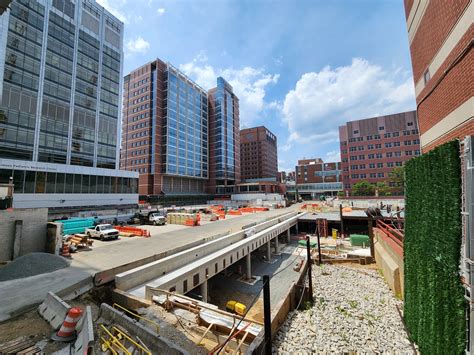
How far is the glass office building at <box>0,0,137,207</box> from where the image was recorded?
117ft

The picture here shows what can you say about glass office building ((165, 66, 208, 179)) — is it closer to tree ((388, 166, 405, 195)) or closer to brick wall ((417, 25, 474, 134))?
tree ((388, 166, 405, 195))

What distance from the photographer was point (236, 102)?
373 ft

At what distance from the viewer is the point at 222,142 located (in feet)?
322

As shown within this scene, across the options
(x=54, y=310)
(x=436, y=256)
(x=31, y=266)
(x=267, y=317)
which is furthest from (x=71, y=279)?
(x=436, y=256)

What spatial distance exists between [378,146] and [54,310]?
94.0 m

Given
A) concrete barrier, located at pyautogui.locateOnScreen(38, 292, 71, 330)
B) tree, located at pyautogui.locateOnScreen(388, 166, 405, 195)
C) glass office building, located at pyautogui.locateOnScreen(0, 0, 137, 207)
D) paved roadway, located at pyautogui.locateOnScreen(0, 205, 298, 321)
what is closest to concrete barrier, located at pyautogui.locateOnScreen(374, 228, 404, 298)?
paved roadway, located at pyautogui.locateOnScreen(0, 205, 298, 321)

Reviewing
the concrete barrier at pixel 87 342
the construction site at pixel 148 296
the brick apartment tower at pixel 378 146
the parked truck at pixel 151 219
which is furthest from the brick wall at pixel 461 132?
the brick apartment tower at pixel 378 146

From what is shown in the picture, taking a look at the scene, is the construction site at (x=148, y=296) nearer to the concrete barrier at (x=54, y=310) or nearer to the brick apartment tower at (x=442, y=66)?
the concrete barrier at (x=54, y=310)

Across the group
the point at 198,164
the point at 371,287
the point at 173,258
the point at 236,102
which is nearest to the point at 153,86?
the point at 198,164

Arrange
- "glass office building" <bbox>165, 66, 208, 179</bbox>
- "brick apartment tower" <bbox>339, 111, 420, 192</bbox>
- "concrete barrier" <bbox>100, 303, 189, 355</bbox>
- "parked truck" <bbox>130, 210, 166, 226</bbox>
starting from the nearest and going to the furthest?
1. "concrete barrier" <bbox>100, 303, 189, 355</bbox>
2. "parked truck" <bbox>130, 210, 166, 226</bbox>
3. "brick apartment tower" <bbox>339, 111, 420, 192</bbox>
4. "glass office building" <bbox>165, 66, 208, 179</bbox>

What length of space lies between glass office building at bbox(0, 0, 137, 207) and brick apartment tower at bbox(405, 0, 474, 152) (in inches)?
1952

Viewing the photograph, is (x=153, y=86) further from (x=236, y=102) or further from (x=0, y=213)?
(x=0, y=213)

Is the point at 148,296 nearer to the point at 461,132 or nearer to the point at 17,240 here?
the point at 17,240

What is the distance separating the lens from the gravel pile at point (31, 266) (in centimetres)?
1063
